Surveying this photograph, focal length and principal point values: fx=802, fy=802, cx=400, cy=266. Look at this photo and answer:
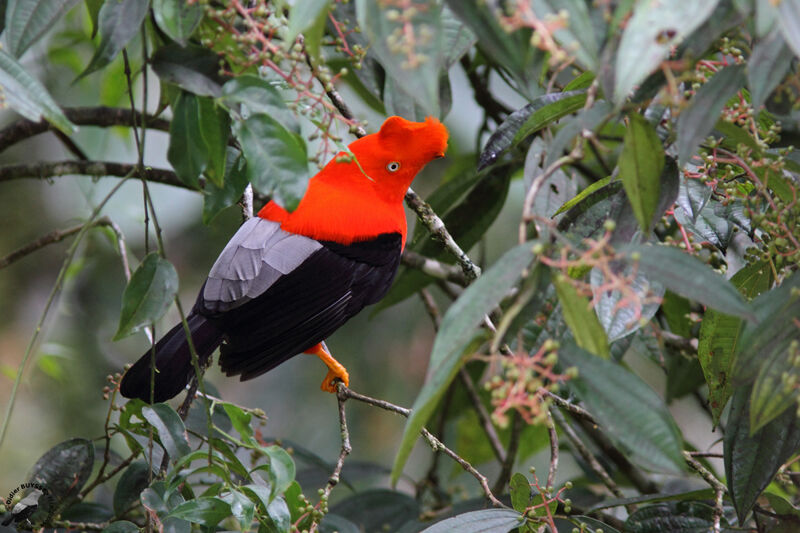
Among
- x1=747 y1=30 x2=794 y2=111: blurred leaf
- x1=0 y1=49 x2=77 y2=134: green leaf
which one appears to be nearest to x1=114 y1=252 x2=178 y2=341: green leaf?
x1=0 y1=49 x2=77 y2=134: green leaf

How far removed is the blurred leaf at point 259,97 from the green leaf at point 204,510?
2.00 feet

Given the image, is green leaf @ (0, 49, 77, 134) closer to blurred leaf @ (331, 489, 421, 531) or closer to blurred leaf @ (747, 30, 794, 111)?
blurred leaf @ (747, 30, 794, 111)

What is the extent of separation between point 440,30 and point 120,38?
0.52 meters

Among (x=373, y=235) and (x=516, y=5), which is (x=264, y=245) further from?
(x=516, y=5)

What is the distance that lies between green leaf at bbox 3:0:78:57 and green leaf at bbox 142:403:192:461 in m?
0.66

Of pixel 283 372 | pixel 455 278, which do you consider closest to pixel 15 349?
pixel 283 372

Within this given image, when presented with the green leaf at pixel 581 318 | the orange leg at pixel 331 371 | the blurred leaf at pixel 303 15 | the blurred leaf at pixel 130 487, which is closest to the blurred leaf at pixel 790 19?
the green leaf at pixel 581 318

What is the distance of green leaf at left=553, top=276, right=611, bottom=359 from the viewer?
90 cm

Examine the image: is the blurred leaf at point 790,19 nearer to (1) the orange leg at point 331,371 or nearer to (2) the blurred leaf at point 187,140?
(2) the blurred leaf at point 187,140

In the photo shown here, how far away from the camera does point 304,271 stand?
1971 millimetres

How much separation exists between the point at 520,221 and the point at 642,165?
780mm

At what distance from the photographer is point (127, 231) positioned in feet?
10.2

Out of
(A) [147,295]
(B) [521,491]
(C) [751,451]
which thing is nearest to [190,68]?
(A) [147,295]

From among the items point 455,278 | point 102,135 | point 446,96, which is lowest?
point 455,278
